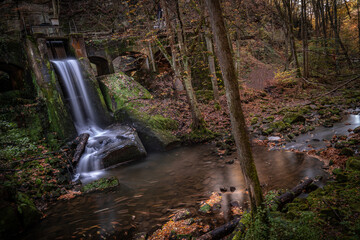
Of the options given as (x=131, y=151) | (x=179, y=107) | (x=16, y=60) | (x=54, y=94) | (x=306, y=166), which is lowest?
(x=306, y=166)

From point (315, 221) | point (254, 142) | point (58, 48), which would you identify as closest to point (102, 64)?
point (58, 48)

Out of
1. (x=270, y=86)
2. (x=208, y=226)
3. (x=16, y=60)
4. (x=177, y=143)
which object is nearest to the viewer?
(x=208, y=226)

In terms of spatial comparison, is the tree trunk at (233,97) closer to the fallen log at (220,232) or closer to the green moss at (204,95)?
the fallen log at (220,232)

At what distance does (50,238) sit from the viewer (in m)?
4.99

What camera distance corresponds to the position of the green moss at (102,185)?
24.4ft

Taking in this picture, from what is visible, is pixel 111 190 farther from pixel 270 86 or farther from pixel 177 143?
pixel 270 86

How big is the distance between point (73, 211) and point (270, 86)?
17805 millimetres

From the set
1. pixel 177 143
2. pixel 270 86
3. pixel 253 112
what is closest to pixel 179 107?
pixel 177 143

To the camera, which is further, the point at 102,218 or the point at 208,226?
the point at 102,218

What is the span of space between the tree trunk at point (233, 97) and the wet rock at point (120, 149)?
25.0 feet

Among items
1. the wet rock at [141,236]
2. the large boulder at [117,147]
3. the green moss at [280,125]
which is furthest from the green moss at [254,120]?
the wet rock at [141,236]

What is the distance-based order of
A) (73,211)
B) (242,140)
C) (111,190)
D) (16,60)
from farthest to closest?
(16,60)
(111,190)
(73,211)
(242,140)

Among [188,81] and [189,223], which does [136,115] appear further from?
[189,223]

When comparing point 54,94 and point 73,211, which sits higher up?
point 54,94
